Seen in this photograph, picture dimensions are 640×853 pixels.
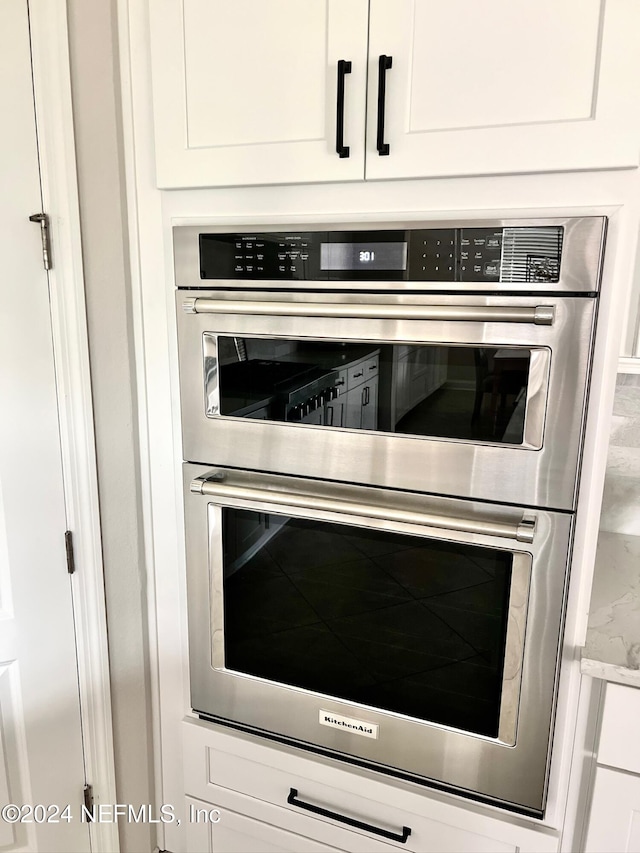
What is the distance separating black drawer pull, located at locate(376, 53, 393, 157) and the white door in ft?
2.18

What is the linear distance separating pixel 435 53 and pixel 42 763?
164 cm

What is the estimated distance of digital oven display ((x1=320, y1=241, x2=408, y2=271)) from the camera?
1080 mm

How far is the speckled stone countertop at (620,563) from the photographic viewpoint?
104 centimetres

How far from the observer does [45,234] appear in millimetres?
1237

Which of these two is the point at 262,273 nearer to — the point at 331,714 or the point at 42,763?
the point at 331,714

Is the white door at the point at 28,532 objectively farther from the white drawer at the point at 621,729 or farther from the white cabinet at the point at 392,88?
the white drawer at the point at 621,729

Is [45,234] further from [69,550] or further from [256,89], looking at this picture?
[69,550]

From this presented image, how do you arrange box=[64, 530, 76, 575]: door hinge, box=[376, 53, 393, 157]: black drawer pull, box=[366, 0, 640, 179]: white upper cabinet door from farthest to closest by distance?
box=[64, 530, 76, 575]: door hinge, box=[376, 53, 393, 157]: black drawer pull, box=[366, 0, 640, 179]: white upper cabinet door

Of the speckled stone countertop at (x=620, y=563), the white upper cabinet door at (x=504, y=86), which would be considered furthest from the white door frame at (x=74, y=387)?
the speckled stone countertop at (x=620, y=563)

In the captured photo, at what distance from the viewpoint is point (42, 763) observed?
143 cm

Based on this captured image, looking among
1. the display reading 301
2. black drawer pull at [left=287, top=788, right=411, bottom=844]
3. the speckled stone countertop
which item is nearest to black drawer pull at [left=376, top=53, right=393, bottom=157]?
the speckled stone countertop

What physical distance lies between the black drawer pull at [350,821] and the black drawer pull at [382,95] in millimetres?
1287

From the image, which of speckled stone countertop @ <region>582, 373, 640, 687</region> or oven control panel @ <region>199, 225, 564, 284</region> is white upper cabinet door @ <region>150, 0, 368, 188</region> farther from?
speckled stone countertop @ <region>582, 373, 640, 687</region>

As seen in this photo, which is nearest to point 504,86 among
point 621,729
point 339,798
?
point 621,729
